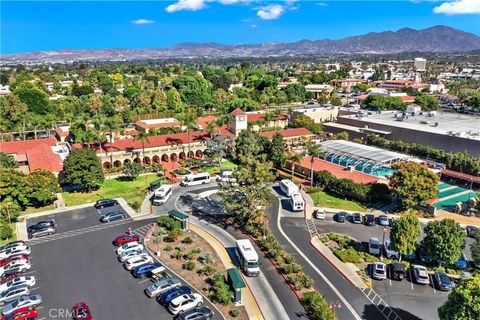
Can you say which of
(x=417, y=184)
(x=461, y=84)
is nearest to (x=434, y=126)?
(x=417, y=184)

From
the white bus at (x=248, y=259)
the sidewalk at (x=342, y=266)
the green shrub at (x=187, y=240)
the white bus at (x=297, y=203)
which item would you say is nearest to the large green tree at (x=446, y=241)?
the sidewalk at (x=342, y=266)

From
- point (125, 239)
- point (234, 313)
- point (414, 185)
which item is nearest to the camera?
point (234, 313)

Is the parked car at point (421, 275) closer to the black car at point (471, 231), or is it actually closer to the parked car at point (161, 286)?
the black car at point (471, 231)

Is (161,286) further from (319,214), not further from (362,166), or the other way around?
(362,166)

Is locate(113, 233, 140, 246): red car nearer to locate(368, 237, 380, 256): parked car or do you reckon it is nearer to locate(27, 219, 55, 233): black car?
locate(27, 219, 55, 233): black car

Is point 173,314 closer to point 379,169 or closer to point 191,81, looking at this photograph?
point 379,169

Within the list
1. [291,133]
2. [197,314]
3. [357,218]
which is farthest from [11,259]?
[291,133]
